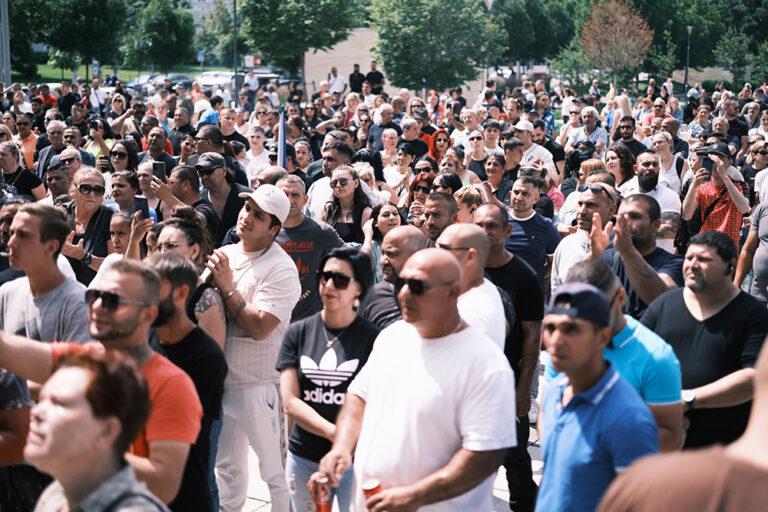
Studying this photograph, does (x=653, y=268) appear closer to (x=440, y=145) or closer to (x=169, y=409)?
(x=169, y=409)

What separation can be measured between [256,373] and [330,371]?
99 centimetres

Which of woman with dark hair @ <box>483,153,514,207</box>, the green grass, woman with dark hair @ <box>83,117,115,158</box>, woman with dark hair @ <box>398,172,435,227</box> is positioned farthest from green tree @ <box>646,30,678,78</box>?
woman with dark hair @ <box>398,172,435,227</box>

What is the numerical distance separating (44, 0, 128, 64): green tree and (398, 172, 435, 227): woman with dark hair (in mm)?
43795

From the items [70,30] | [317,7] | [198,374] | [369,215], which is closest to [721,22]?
[317,7]

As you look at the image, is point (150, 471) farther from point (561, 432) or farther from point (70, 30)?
point (70, 30)

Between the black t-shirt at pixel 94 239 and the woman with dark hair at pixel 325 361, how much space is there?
3.11m

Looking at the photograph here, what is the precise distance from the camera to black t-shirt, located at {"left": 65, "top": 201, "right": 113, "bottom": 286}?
7.84 metres

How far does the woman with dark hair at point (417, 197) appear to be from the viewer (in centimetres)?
858

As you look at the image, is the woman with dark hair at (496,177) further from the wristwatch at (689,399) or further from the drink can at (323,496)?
the drink can at (323,496)

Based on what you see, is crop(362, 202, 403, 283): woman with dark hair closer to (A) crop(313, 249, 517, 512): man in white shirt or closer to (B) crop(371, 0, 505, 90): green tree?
(A) crop(313, 249, 517, 512): man in white shirt

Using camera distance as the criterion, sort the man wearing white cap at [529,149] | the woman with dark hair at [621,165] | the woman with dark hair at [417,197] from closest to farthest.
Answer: the woman with dark hair at [417,197] < the woman with dark hair at [621,165] < the man wearing white cap at [529,149]

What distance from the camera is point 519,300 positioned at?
6535mm

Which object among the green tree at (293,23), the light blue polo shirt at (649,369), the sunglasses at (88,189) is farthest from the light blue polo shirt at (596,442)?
the green tree at (293,23)

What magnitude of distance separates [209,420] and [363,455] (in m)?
0.77
